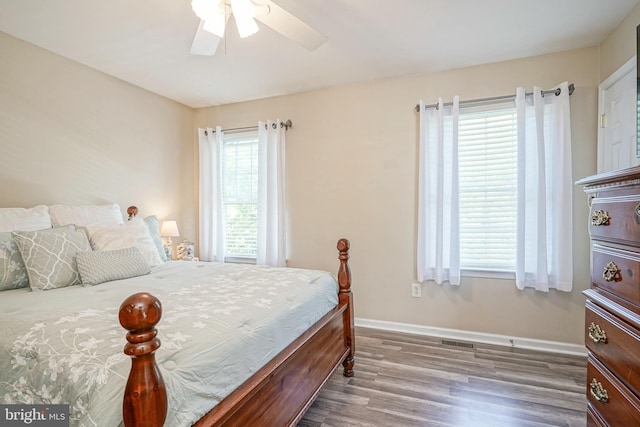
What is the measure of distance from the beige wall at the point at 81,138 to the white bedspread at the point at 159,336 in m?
1.25

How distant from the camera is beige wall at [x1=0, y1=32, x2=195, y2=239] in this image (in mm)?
2547

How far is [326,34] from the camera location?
2533 mm

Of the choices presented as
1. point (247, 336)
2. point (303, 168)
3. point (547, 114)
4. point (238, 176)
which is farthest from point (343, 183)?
point (247, 336)

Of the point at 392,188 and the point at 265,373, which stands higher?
the point at 392,188

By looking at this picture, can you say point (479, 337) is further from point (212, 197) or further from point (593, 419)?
point (212, 197)

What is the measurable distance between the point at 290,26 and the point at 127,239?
77.2 inches

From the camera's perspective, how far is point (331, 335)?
6.98ft

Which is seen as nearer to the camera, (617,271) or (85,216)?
(617,271)

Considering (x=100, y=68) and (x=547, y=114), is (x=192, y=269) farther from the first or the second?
(x=547, y=114)

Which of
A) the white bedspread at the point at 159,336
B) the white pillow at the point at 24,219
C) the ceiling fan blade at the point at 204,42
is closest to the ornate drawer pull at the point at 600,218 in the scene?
the white bedspread at the point at 159,336

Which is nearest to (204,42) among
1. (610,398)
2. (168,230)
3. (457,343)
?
(168,230)

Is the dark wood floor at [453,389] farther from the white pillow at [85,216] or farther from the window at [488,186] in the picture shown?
the white pillow at [85,216]

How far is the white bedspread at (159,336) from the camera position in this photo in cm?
96

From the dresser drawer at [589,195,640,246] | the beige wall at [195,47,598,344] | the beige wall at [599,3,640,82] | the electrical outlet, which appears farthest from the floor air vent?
the beige wall at [599,3,640,82]
